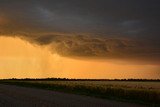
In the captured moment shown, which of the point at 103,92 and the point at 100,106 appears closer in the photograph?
the point at 100,106

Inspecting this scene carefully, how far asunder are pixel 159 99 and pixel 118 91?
949 cm

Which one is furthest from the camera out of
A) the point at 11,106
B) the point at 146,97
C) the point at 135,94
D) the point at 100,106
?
the point at 135,94

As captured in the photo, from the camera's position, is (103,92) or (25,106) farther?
(103,92)

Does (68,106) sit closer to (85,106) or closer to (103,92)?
(85,106)

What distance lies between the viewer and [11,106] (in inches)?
981

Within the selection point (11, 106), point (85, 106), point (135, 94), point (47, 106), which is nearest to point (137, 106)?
point (85, 106)

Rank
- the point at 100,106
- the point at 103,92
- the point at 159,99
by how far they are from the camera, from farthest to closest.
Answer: the point at 103,92
the point at 159,99
the point at 100,106

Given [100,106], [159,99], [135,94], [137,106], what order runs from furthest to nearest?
1. [135,94]
2. [159,99]
3. [137,106]
4. [100,106]

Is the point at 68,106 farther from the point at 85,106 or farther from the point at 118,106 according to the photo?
the point at 118,106

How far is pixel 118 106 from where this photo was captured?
2720 cm

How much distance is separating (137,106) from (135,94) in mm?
11627

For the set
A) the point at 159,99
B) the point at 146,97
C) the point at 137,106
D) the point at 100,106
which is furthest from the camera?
the point at 146,97

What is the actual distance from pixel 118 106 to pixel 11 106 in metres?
7.25

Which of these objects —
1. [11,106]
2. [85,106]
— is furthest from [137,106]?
[11,106]
